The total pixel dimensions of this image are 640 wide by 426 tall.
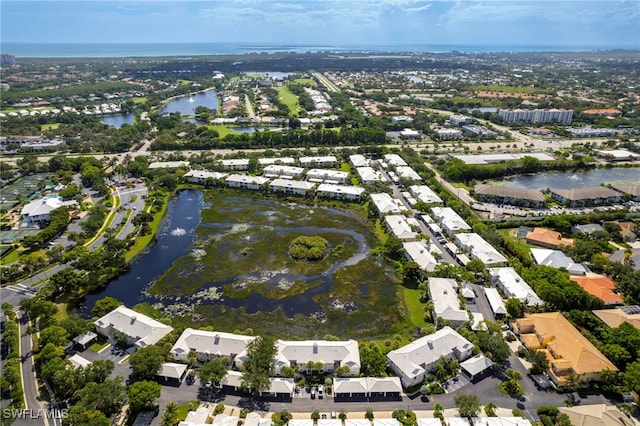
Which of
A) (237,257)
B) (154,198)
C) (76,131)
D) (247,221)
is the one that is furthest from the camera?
(76,131)

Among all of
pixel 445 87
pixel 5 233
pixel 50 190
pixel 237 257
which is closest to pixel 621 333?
pixel 237 257

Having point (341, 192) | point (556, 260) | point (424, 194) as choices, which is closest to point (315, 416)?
point (556, 260)

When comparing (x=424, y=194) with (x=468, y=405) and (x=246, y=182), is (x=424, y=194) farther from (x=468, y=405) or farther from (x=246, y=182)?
(x=468, y=405)

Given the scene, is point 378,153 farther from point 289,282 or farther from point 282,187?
point 289,282

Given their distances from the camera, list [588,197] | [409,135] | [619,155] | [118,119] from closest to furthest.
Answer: [588,197]
[619,155]
[409,135]
[118,119]

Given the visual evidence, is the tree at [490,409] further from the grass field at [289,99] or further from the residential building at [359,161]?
the grass field at [289,99]

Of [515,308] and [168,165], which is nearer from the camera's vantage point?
[515,308]

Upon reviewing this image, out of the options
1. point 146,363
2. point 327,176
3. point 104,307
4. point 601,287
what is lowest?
point 601,287

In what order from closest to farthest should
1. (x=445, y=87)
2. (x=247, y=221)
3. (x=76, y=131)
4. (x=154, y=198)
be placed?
(x=247, y=221), (x=154, y=198), (x=76, y=131), (x=445, y=87)
